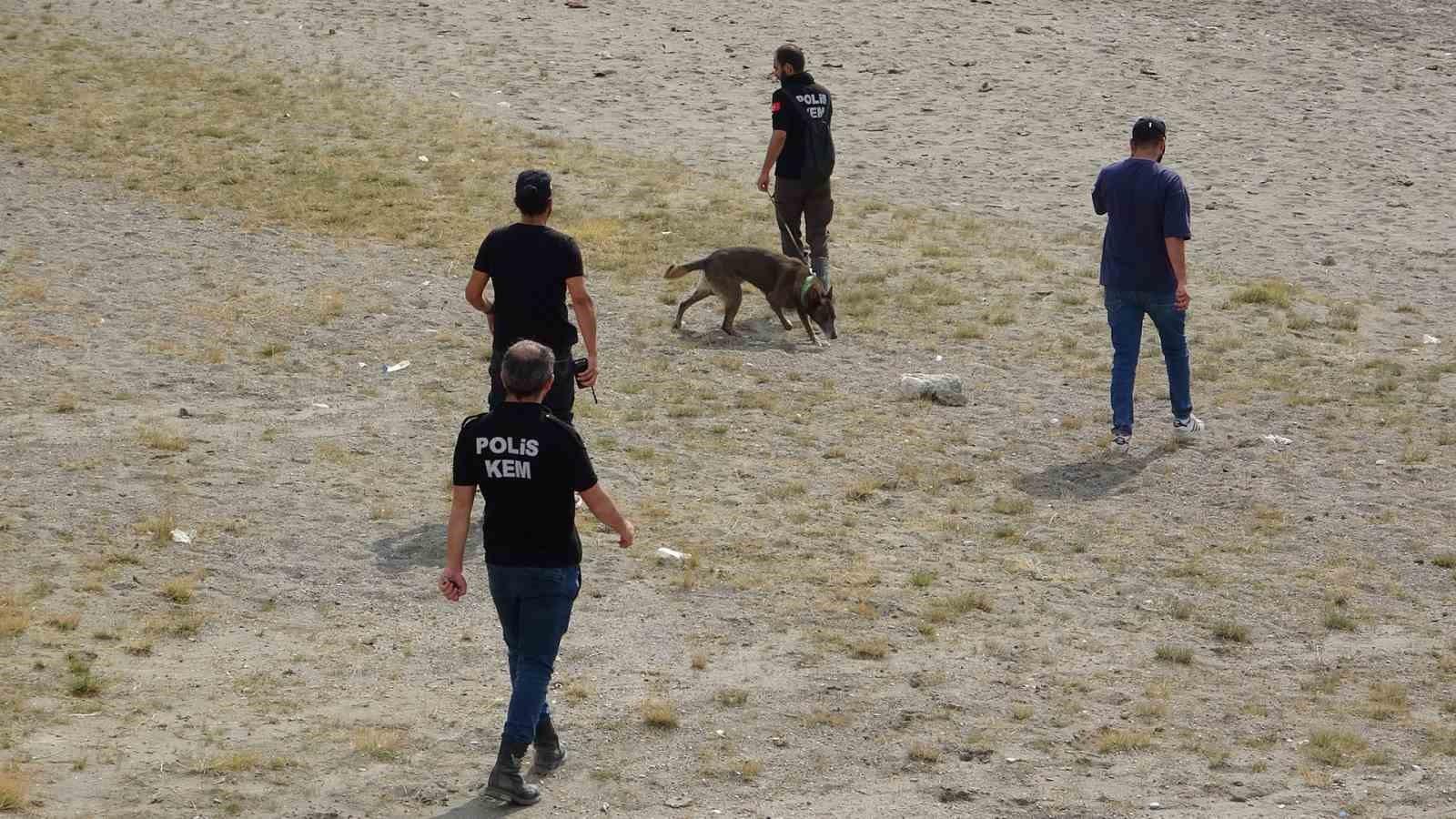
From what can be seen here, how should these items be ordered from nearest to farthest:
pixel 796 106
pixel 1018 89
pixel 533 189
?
pixel 533 189, pixel 796 106, pixel 1018 89

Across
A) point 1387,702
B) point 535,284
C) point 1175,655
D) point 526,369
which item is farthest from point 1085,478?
point 526,369

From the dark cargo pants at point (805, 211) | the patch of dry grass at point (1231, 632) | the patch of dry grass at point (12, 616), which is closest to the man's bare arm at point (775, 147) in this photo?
the dark cargo pants at point (805, 211)

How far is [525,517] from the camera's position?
20.3 ft

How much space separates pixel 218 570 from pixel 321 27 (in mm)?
16429

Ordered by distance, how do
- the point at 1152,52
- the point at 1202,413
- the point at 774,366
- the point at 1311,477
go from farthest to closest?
the point at 1152,52 → the point at 774,366 → the point at 1202,413 → the point at 1311,477

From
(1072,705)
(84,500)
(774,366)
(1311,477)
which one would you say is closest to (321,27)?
(774,366)

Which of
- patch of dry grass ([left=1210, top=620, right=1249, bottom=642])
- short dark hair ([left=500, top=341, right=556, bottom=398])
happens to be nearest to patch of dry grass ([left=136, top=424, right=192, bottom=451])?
short dark hair ([left=500, top=341, right=556, bottom=398])

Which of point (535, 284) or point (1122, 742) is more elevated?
point (535, 284)

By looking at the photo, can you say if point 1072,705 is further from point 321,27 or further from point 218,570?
point 321,27

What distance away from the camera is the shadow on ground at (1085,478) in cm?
1059

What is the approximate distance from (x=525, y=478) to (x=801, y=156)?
778cm

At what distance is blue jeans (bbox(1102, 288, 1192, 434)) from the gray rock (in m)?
1.30

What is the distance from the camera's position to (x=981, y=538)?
979 centimetres

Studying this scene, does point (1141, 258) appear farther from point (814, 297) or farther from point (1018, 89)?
point (1018, 89)
